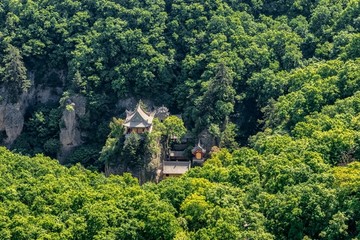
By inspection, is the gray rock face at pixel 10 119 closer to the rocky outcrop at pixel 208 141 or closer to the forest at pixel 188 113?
the forest at pixel 188 113

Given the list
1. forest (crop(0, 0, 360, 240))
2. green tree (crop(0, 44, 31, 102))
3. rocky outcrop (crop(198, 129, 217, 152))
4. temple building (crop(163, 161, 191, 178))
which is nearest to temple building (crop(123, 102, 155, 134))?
forest (crop(0, 0, 360, 240))

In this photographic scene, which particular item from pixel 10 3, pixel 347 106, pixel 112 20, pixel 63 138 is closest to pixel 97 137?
pixel 63 138

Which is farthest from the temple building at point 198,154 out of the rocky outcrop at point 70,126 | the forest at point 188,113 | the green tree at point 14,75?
the green tree at point 14,75

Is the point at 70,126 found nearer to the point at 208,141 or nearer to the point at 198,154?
the point at 198,154

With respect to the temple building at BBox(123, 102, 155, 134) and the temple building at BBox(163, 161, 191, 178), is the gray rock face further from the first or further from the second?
the temple building at BBox(163, 161, 191, 178)

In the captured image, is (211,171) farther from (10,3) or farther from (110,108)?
(10,3)
